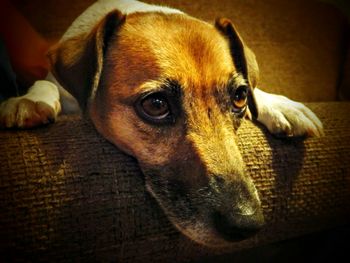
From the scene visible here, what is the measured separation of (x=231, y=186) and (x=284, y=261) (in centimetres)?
77

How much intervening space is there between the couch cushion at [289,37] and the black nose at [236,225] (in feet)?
4.50

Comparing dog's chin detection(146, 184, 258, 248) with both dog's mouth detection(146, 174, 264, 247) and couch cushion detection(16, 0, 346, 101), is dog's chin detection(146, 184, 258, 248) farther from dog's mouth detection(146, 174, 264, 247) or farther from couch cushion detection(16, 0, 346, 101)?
couch cushion detection(16, 0, 346, 101)

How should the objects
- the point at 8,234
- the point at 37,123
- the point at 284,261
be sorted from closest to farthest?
the point at 8,234 → the point at 37,123 → the point at 284,261

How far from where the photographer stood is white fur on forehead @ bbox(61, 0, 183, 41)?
160cm

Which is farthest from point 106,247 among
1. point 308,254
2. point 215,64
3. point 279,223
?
point 308,254

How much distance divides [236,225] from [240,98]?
22.7 inches

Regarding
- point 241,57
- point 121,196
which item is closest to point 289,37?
point 241,57

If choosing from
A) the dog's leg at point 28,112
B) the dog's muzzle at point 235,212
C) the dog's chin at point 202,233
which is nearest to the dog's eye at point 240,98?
the dog's muzzle at point 235,212

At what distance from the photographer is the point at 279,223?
124 cm

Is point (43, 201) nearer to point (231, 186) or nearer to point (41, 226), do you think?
point (41, 226)

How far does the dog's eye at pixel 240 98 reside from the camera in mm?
1321

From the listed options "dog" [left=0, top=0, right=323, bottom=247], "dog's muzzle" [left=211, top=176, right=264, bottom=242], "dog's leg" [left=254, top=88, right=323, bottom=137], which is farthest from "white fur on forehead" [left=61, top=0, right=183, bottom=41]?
"dog's muzzle" [left=211, top=176, right=264, bottom=242]

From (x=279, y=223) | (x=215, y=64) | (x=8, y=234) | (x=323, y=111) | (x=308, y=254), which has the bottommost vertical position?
(x=308, y=254)

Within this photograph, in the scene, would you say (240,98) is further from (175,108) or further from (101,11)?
(101,11)
